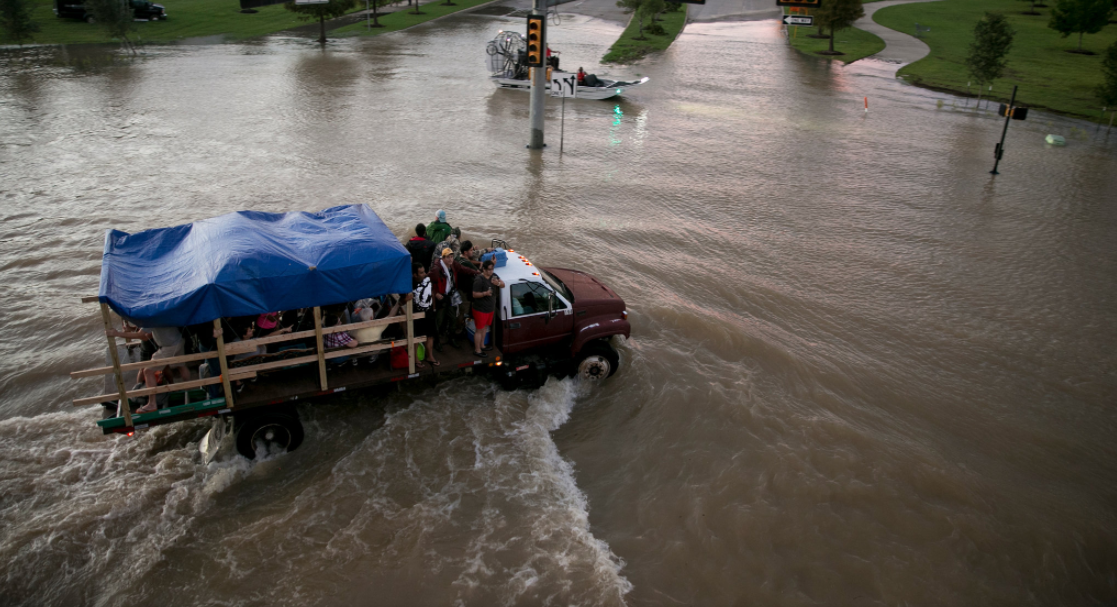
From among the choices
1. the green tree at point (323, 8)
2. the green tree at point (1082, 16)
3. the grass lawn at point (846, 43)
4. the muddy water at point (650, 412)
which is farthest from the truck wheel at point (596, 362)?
the green tree at point (1082, 16)

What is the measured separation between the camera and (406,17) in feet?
187

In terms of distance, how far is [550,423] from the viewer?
9.64m

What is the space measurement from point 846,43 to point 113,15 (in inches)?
1967

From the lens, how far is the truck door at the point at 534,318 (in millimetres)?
9648

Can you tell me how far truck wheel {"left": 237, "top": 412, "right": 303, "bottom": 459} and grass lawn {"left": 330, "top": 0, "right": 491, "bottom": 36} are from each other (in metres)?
46.9

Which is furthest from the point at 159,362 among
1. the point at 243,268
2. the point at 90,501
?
the point at 90,501

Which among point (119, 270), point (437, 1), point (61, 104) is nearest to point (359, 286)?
point (119, 270)

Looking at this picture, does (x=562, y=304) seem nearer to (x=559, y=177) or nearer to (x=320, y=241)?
(x=320, y=241)

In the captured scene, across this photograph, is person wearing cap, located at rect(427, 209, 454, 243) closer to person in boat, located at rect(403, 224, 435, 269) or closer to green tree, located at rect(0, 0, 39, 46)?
person in boat, located at rect(403, 224, 435, 269)

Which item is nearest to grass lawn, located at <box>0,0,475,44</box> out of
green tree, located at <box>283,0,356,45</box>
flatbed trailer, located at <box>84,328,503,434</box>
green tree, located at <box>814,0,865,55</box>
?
green tree, located at <box>283,0,356,45</box>

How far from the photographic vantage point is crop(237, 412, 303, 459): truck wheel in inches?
327

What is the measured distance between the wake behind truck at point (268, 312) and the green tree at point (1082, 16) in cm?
5447

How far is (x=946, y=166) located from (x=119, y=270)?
82.5 ft

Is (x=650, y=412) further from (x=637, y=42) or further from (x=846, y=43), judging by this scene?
(x=846, y=43)
